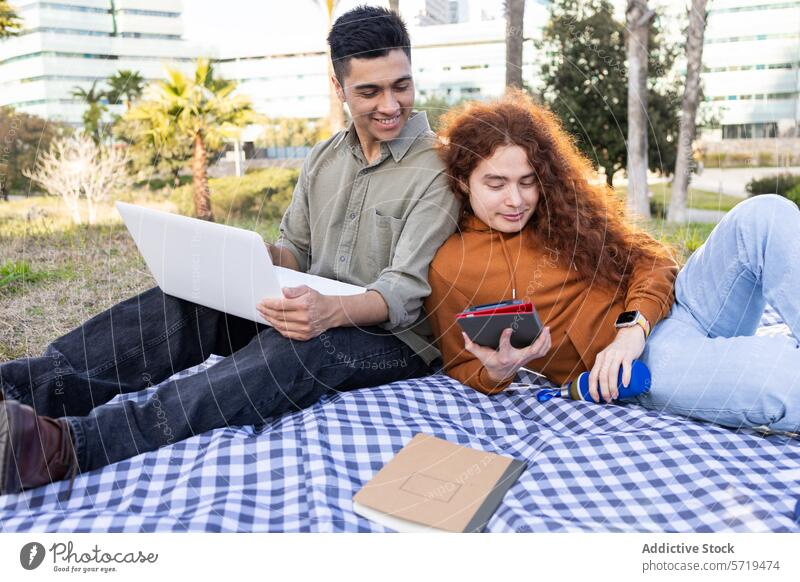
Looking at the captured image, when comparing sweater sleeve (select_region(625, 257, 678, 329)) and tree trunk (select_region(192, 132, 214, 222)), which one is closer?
sweater sleeve (select_region(625, 257, 678, 329))

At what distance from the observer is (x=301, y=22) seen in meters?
2.36

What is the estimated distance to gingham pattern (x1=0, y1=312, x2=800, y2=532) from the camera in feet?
4.58

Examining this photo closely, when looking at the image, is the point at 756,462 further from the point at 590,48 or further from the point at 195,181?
the point at 195,181

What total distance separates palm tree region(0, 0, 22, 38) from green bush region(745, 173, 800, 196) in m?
2.63

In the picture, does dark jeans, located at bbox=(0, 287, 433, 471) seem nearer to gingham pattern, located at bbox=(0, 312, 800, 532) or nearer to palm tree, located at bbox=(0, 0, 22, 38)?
gingham pattern, located at bbox=(0, 312, 800, 532)

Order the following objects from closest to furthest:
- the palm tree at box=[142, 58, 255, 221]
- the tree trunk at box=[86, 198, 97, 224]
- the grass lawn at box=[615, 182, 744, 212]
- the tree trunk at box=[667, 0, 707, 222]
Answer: the tree trunk at box=[667, 0, 707, 222] → the grass lawn at box=[615, 182, 744, 212] → the palm tree at box=[142, 58, 255, 221] → the tree trunk at box=[86, 198, 97, 224]

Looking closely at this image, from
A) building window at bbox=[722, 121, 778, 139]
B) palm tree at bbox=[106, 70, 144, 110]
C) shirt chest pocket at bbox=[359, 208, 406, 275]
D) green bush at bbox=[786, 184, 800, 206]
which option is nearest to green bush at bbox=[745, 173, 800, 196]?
green bush at bbox=[786, 184, 800, 206]

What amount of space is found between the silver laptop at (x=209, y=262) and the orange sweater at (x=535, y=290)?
0.22m

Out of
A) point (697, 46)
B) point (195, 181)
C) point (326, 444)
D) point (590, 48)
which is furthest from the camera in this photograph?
point (195, 181)

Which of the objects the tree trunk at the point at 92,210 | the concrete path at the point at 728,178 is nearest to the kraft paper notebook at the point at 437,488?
the concrete path at the point at 728,178

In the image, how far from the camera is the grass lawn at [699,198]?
271 cm
